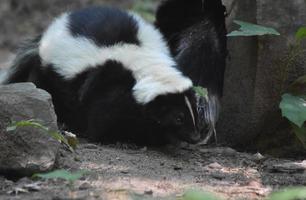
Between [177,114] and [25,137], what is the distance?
4.49 feet

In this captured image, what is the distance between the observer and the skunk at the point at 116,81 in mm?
5340

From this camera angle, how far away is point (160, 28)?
6.50m

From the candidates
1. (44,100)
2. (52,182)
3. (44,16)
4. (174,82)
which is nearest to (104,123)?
(174,82)

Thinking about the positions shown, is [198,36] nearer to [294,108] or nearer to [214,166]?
[294,108]

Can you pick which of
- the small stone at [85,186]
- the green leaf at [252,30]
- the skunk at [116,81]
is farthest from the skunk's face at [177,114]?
the small stone at [85,186]

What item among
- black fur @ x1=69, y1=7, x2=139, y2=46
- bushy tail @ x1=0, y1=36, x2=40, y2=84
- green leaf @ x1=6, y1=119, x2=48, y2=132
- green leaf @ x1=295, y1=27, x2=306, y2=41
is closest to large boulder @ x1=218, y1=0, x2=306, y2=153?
green leaf @ x1=295, y1=27, x2=306, y2=41

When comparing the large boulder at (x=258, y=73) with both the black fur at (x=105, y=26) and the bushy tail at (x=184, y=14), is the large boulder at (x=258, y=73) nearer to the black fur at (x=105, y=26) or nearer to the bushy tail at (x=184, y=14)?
the bushy tail at (x=184, y=14)

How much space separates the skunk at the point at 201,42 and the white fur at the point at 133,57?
0.97 feet

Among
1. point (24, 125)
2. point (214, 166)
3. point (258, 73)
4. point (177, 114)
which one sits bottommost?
point (214, 166)

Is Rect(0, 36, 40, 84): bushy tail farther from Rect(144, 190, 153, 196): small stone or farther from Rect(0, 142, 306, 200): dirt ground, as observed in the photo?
Rect(144, 190, 153, 196): small stone

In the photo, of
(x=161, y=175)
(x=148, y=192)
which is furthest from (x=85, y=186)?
(x=161, y=175)

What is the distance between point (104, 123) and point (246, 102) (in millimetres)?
1210

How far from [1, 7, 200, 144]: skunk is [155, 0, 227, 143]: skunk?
34 cm

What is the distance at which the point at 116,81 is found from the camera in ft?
18.1
